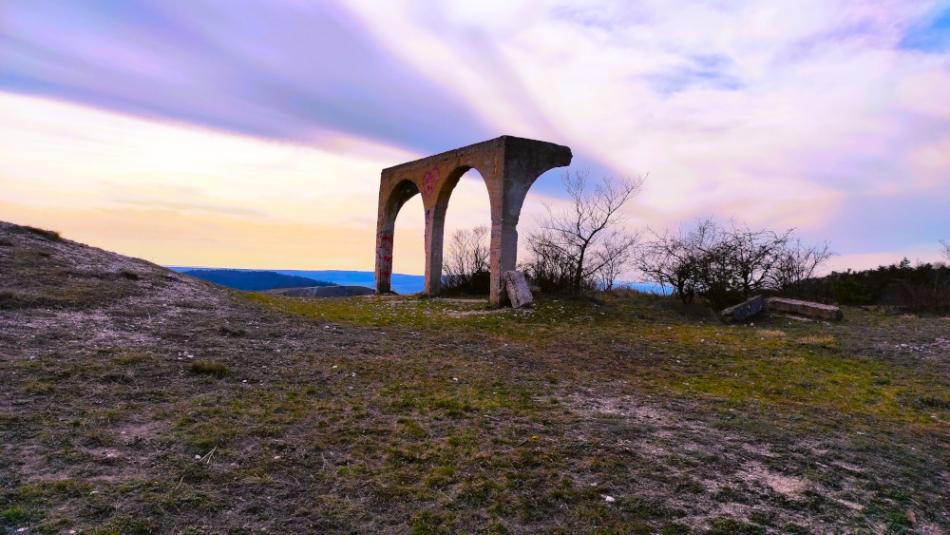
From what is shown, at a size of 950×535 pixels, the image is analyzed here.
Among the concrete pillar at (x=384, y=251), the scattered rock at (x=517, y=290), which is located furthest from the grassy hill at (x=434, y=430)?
the concrete pillar at (x=384, y=251)

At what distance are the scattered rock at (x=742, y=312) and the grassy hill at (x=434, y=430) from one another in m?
3.47

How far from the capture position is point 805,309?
39.5ft

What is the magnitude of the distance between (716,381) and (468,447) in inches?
148

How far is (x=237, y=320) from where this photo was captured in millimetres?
8203

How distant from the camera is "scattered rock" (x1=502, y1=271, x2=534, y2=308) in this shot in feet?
40.9

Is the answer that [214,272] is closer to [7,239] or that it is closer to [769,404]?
[7,239]

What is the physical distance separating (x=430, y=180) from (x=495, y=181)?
360 centimetres

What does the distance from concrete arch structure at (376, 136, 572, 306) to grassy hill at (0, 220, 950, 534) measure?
200 inches

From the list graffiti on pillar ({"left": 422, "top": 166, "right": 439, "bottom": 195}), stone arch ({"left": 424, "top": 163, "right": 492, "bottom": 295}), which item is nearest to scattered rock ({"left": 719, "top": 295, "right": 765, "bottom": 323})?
stone arch ({"left": 424, "top": 163, "right": 492, "bottom": 295})

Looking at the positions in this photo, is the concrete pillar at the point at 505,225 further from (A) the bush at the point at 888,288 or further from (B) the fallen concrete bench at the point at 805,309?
(A) the bush at the point at 888,288

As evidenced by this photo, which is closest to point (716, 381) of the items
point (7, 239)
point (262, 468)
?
point (262, 468)

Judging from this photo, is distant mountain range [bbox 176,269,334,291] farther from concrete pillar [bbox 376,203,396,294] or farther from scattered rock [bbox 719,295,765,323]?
scattered rock [bbox 719,295,765,323]

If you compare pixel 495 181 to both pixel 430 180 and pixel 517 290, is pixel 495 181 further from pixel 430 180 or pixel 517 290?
pixel 430 180

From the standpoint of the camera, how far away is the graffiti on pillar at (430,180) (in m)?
16.0
